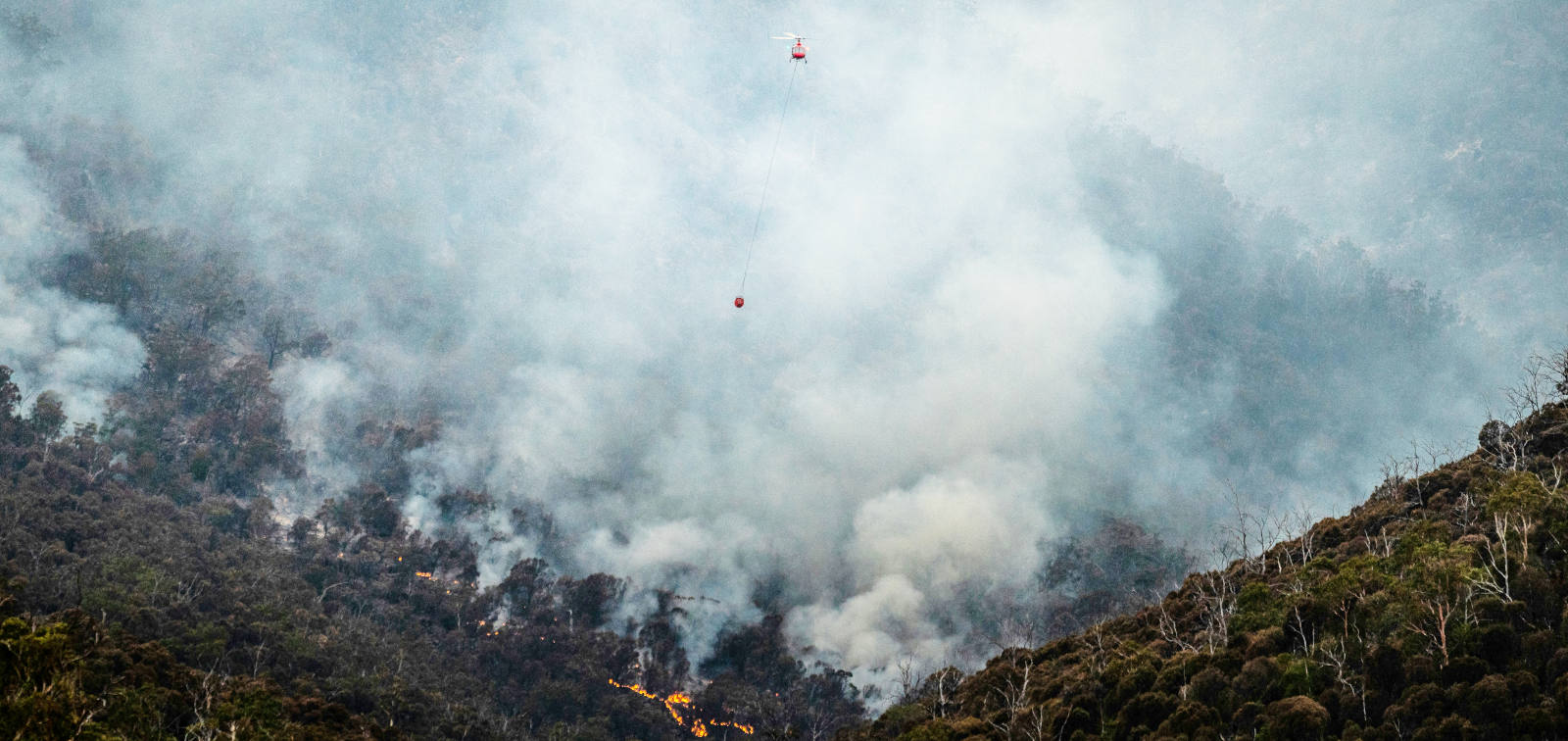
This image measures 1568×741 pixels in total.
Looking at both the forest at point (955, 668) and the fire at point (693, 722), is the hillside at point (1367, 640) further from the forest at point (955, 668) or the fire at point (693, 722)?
the fire at point (693, 722)

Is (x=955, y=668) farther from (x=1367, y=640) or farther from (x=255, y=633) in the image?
(x=255, y=633)

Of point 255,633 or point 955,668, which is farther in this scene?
point 255,633

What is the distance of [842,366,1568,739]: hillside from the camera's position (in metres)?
41.2

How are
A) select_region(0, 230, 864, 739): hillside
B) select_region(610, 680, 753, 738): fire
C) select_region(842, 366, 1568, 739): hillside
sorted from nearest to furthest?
1. select_region(842, 366, 1568, 739): hillside
2. select_region(0, 230, 864, 739): hillside
3. select_region(610, 680, 753, 738): fire

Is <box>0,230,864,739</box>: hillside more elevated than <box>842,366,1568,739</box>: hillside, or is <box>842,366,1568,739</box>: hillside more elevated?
<box>0,230,864,739</box>: hillside

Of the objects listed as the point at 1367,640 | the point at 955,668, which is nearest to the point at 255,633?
the point at 955,668

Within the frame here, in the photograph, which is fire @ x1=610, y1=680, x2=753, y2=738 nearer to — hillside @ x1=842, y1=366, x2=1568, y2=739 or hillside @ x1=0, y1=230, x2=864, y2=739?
hillside @ x1=0, y1=230, x2=864, y2=739

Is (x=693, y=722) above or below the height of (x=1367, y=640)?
above

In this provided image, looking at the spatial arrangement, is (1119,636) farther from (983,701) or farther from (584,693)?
(584,693)

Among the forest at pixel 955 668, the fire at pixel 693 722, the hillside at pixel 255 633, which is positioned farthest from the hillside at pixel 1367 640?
the fire at pixel 693 722

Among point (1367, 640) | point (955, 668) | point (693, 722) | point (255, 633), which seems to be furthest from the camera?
point (693, 722)

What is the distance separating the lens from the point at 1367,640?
4822 centimetres

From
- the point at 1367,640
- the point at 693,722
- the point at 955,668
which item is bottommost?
the point at 1367,640

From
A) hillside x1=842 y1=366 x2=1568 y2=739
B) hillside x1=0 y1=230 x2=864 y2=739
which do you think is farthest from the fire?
hillside x1=842 y1=366 x2=1568 y2=739
